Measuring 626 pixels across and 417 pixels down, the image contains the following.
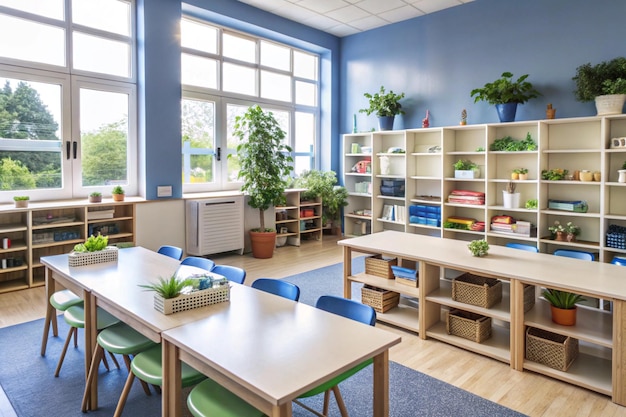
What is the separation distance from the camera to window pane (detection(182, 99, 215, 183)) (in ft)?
21.7

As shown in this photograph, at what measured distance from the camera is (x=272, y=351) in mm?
1722

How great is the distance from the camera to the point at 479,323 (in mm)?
3350

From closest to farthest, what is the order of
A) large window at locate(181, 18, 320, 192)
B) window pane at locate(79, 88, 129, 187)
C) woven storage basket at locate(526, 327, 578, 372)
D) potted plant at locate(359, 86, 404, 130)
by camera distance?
1. woven storage basket at locate(526, 327, 578, 372)
2. window pane at locate(79, 88, 129, 187)
3. large window at locate(181, 18, 320, 192)
4. potted plant at locate(359, 86, 404, 130)

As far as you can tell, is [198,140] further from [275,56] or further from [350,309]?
[350,309]

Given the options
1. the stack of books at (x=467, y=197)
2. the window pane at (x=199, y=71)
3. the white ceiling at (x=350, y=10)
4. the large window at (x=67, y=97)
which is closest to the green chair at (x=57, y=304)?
the large window at (x=67, y=97)

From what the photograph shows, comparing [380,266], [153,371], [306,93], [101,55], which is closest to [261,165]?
[101,55]

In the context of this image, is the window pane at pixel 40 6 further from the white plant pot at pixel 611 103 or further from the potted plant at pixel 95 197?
the white plant pot at pixel 611 103

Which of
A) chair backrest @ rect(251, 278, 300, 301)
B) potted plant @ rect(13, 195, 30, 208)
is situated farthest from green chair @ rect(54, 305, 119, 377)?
potted plant @ rect(13, 195, 30, 208)

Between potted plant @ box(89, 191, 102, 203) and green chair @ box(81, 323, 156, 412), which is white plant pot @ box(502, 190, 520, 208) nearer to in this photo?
green chair @ box(81, 323, 156, 412)

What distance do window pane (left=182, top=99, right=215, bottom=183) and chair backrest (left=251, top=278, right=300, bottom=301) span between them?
14.1 feet

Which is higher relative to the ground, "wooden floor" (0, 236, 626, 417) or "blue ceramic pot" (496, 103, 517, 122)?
"blue ceramic pot" (496, 103, 517, 122)

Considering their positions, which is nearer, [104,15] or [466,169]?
[104,15]

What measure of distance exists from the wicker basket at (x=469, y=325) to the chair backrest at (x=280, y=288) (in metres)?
1.58

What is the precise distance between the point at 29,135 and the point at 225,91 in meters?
2.90
